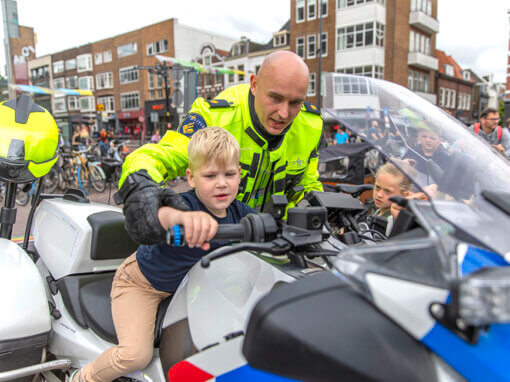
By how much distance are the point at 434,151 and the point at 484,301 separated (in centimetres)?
85

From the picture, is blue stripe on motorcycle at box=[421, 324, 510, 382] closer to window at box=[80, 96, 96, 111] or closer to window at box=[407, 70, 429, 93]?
window at box=[407, 70, 429, 93]

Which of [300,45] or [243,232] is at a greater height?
[300,45]

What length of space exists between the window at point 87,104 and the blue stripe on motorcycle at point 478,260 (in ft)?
178

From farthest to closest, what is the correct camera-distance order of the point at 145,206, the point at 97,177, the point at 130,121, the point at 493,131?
the point at 130,121 → the point at 97,177 → the point at 493,131 → the point at 145,206

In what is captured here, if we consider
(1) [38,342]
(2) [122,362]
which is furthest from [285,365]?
(1) [38,342]

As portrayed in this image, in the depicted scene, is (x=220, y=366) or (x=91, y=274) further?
(x=91, y=274)

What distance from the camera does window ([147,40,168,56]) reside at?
136ft

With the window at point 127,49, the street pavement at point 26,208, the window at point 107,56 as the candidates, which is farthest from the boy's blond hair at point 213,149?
the window at point 107,56

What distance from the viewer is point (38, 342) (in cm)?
172

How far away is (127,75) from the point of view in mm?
44844

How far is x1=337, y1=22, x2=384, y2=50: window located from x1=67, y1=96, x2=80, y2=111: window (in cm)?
3795

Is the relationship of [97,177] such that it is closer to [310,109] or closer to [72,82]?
[310,109]

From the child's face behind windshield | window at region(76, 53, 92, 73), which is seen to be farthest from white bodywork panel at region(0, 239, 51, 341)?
window at region(76, 53, 92, 73)

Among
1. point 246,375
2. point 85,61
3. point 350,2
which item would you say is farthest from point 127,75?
point 246,375
